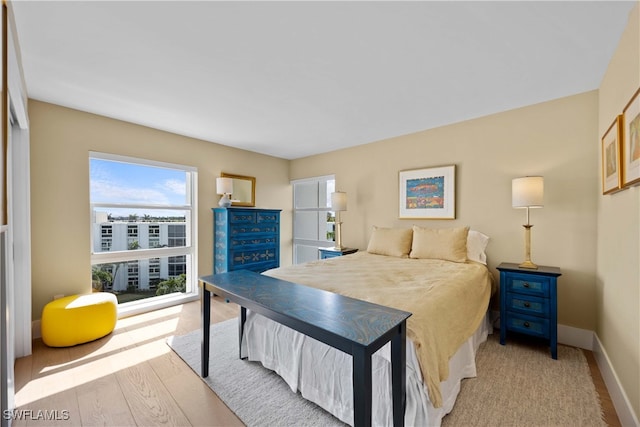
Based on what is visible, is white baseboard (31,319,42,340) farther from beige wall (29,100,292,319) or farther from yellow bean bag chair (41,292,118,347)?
yellow bean bag chair (41,292,118,347)

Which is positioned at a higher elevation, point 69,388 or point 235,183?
point 235,183

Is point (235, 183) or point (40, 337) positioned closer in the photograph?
point (40, 337)

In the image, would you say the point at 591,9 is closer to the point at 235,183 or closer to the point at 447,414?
the point at 447,414

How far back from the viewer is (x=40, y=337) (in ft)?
8.57

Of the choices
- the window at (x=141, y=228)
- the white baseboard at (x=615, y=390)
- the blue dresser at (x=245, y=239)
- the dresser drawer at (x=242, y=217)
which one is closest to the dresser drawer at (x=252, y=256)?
the blue dresser at (x=245, y=239)

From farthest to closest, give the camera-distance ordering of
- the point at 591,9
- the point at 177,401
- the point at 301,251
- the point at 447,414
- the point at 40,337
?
1. the point at 301,251
2. the point at 40,337
3. the point at 177,401
4. the point at 447,414
5. the point at 591,9

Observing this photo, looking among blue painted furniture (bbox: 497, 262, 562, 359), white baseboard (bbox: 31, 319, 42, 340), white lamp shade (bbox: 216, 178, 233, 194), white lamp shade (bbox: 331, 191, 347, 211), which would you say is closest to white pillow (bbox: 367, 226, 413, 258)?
white lamp shade (bbox: 331, 191, 347, 211)

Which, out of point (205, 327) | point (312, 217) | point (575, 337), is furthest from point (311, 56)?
point (575, 337)

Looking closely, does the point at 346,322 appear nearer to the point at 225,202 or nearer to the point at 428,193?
the point at 428,193

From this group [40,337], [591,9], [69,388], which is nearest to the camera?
[591,9]

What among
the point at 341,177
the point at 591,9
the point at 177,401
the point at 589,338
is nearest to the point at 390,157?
Result: the point at 341,177

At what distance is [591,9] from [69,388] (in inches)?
161

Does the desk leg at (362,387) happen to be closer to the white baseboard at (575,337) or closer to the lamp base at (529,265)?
the lamp base at (529,265)

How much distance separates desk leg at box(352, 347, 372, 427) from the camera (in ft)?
3.31
